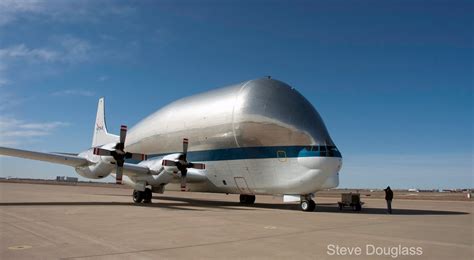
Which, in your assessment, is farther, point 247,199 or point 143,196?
point 247,199

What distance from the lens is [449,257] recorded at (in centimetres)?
805

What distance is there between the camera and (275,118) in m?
22.0

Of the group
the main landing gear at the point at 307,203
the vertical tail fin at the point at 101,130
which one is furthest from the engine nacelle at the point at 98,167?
the vertical tail fin at the point at 101,130

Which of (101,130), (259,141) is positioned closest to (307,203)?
(259,141)

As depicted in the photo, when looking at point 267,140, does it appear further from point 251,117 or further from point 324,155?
point 324,155

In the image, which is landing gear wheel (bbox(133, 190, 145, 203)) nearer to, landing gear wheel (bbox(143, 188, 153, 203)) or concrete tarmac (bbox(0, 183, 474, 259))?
landing gear wheel (bbox(143, 188, 153, 203))

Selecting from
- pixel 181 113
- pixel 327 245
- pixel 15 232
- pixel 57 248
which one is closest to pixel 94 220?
pixel 15 232

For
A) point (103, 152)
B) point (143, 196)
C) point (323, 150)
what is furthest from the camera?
point (143, 196)

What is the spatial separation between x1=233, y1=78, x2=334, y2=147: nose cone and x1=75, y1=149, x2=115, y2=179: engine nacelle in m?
7.64

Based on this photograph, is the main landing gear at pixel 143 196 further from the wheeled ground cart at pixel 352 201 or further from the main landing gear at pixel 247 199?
the wheeled ground cart at pixel 352 201

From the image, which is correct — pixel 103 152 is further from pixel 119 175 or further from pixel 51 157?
pixel 51 157

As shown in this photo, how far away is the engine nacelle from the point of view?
21.9m
